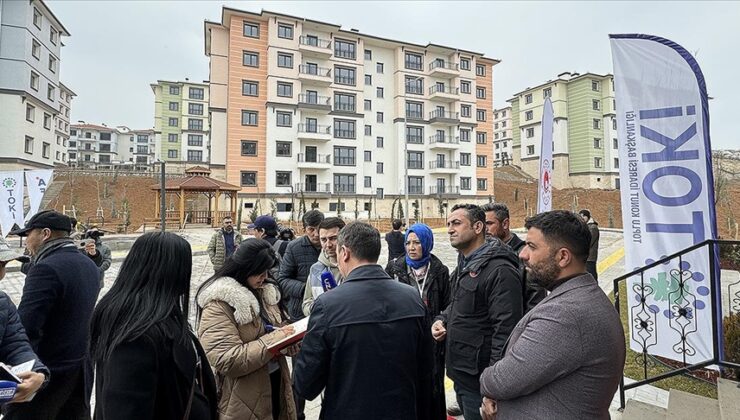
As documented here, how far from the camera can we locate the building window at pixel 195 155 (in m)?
58.0

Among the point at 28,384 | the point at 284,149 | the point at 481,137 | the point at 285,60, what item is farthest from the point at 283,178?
the point at 28,384

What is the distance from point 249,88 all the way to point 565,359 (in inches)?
1485

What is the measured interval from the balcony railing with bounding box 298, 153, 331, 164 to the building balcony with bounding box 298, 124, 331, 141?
5.33 ft

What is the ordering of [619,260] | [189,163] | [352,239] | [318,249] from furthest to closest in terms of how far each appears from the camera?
[189,163], [619,260], [318,249], [352,239]

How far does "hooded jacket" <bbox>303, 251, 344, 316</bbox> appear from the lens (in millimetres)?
3422

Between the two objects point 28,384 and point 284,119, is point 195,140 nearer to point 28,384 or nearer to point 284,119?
point 284,119

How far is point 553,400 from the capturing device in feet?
5.32

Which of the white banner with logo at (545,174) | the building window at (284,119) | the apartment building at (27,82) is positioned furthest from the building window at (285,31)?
the white banner with logo at (545,174)

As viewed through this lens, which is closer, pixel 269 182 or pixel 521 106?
pixel 269 182

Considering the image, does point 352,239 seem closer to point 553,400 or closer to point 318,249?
point 553,400

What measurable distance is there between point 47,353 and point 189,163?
55.8 m

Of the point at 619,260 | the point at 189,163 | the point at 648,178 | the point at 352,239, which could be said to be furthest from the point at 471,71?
the point at 352,239

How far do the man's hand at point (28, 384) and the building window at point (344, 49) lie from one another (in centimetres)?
4017

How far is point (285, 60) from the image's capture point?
36.0 m
